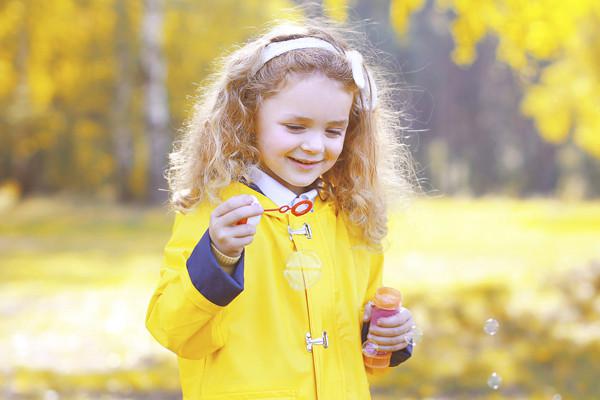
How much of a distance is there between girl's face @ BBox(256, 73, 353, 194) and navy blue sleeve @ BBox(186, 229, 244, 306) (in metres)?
0.29

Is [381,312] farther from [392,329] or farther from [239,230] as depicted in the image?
[239,230]

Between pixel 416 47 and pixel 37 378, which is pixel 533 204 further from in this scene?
pixel 37 378

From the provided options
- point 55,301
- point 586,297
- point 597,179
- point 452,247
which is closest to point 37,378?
point 55,301

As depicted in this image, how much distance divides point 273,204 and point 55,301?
21.4 feet

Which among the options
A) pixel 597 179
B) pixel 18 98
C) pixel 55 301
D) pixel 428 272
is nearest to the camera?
pixel 55 301

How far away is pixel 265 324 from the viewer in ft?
6.49

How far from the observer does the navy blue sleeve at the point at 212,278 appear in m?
1.82

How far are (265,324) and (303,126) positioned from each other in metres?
0.45

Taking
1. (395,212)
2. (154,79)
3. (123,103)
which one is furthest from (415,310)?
(123,103)

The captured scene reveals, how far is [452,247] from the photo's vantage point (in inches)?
474

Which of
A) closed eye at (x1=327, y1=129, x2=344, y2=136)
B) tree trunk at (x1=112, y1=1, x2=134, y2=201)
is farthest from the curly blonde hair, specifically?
tree trunk at (x1=112, y1=1, x2=134, y2=201)

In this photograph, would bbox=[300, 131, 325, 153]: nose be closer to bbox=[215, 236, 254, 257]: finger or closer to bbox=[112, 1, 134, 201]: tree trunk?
bbox=[215, 236, 254, 257]: finger

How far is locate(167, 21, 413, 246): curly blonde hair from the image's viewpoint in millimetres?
2084

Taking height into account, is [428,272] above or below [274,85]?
below
